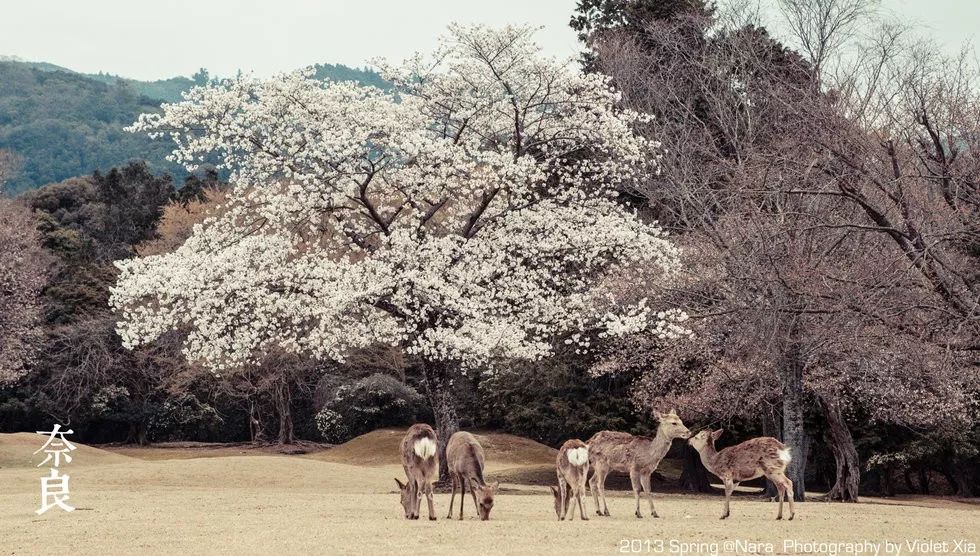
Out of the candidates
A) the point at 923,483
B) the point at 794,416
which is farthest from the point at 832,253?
the point at 923,483

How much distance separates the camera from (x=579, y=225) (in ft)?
92.3

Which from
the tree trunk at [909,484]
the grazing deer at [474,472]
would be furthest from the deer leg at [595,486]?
the tree trunk at [909,484]

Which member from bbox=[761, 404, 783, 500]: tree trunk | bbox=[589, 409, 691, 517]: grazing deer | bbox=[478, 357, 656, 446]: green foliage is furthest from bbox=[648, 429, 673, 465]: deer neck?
bbox=[478, 357, 656, 446]: green foliage

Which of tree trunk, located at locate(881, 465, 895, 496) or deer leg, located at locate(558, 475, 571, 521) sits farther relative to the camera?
tree trunk, located at locate(881, 465, 895, 496)

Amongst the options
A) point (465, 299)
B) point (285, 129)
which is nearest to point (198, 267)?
point (285, 129)

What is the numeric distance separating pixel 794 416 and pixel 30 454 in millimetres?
26324

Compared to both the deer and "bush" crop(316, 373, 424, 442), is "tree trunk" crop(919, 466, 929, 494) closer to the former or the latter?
"bush" crop(316, 373, 424, 442)

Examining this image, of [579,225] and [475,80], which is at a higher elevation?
[475,80]

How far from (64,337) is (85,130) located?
92076mm

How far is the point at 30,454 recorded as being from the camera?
39250 mm

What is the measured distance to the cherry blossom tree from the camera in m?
25.9

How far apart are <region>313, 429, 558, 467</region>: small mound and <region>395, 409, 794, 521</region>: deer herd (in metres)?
24.3

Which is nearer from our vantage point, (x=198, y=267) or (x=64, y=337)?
Answer: (x=198, y=267)

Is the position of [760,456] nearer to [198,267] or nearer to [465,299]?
[465,299]
